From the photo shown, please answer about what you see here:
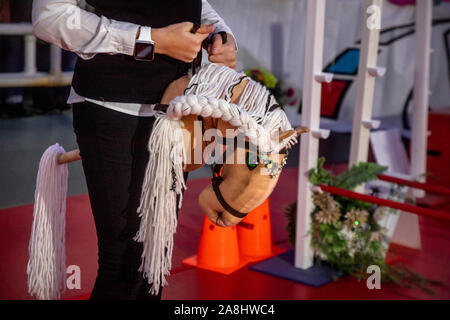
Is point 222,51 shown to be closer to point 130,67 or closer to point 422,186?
point 130,67

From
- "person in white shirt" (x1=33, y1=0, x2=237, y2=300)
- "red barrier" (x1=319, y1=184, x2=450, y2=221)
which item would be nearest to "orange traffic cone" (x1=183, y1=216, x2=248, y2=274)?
"red barrier" (x1=319, y1=184, x2=450, y2=221)

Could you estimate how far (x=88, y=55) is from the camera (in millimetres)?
1116

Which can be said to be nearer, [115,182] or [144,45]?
[144,45]

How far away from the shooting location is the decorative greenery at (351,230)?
8.53 feet

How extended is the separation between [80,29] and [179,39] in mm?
178

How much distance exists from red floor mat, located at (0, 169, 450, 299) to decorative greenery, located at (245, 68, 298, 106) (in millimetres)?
730

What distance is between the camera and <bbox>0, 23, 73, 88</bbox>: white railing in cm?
186

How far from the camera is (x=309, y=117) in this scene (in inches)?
99.0

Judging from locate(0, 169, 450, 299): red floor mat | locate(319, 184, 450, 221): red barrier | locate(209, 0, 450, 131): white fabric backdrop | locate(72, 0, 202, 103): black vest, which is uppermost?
locate(209, 0, 450, 131): white fabric backdrop

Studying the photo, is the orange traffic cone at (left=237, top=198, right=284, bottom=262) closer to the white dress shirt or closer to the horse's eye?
the horse's eye

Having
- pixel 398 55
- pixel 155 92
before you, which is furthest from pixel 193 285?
pixel 398 55

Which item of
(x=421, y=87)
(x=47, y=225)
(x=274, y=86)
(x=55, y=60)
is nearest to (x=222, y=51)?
(x=47, y=225)

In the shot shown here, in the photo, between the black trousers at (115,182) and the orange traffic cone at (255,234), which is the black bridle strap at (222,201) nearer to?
the black trousers at (115,182)
